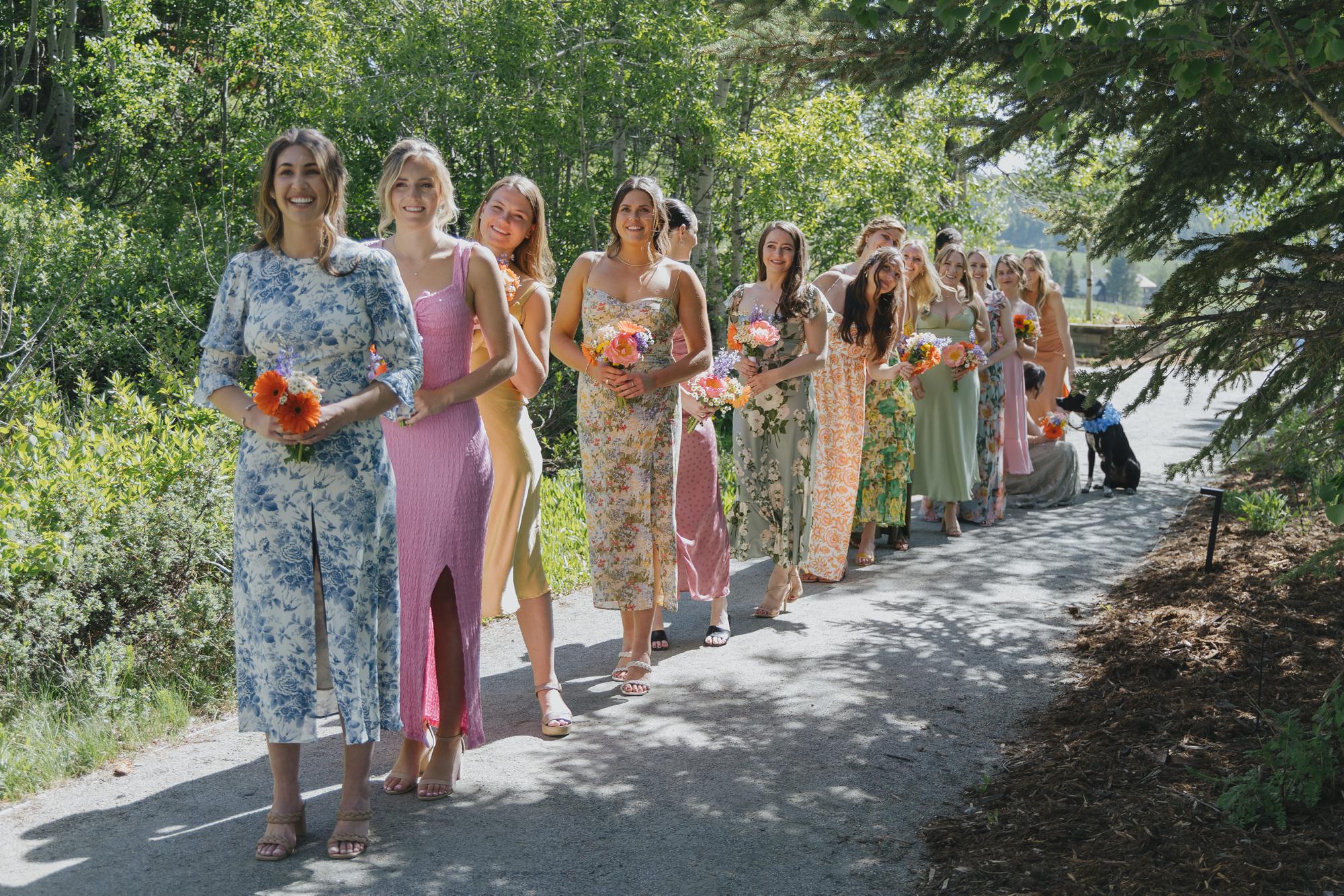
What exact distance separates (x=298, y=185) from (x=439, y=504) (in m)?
1.34

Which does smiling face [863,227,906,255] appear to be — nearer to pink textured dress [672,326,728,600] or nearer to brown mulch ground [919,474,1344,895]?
pink textured dress [672,326,728,600]

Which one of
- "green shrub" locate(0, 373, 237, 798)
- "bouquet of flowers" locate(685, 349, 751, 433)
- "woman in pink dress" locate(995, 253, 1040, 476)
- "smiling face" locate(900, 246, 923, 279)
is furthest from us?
"woman in pink dress" locate(995, 253, 1040, 476)

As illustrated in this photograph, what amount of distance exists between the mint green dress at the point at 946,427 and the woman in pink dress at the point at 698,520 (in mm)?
3787

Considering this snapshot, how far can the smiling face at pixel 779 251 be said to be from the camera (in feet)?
24.8

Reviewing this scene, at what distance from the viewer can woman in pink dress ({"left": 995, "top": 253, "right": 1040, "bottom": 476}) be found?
462 inches

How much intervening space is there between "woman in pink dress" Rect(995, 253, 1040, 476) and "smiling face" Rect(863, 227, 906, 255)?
2.93m

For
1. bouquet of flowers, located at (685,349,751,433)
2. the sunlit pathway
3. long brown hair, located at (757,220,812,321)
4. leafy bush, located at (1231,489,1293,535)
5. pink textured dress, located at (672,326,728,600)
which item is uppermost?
long brown hair, located at (757,220,812,321)

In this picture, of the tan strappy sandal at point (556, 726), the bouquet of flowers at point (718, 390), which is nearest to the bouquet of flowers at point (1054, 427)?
the bouquet of flowers at point (718, 390)

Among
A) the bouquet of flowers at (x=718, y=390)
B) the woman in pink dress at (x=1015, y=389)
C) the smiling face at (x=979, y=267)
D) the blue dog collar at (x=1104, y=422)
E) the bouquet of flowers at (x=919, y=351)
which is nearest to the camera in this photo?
the bouquet of flowers at (x=718, y=390)

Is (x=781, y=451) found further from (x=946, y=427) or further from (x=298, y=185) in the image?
(x=298, y=185)

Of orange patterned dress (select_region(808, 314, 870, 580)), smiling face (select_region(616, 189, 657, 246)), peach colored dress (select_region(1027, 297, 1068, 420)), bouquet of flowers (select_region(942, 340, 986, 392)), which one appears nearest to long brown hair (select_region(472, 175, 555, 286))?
smiling face (select_region(616, 189, 657, 246))

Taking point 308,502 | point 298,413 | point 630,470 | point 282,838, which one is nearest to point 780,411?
point 630,470

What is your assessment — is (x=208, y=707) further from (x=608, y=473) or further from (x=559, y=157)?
(x=559, y=157)

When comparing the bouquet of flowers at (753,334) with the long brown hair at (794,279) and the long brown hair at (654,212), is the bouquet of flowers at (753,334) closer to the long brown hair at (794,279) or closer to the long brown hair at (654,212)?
the long brown hair at (794,279)
